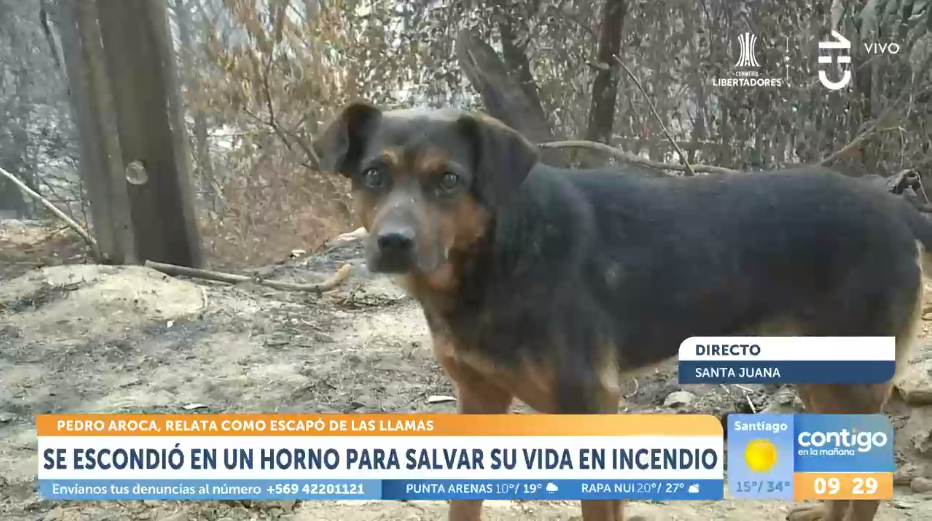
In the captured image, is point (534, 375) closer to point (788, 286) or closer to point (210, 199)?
point (788, 286)

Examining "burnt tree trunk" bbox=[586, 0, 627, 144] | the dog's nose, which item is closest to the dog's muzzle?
the dog's nose

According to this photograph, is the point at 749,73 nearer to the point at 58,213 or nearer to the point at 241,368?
the point at 241,368

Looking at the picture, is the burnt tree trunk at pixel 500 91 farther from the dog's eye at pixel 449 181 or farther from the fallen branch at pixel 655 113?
the dog's eye at pixel 449 181

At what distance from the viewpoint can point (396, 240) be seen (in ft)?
3.39

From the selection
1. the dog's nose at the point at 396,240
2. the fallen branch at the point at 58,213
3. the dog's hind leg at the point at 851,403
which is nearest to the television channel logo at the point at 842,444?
the dog's hind leg at the point at 851,403

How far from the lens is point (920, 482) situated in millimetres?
1454

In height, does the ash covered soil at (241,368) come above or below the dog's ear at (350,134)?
below

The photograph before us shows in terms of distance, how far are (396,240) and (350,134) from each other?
235 millimetres

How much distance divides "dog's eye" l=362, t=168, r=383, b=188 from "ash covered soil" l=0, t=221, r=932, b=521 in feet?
2.07

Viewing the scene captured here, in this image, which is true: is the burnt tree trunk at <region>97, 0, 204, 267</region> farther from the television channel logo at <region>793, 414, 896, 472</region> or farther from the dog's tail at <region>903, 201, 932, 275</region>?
the dog's tail at <region>903, 201, 932, 275</region>

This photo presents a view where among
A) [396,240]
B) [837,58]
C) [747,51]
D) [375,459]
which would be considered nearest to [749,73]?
[747,51]

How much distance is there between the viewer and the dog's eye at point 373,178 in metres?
1.12

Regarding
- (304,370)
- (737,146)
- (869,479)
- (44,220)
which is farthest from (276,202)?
(869,479)

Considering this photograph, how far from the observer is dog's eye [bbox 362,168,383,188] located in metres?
1.12
